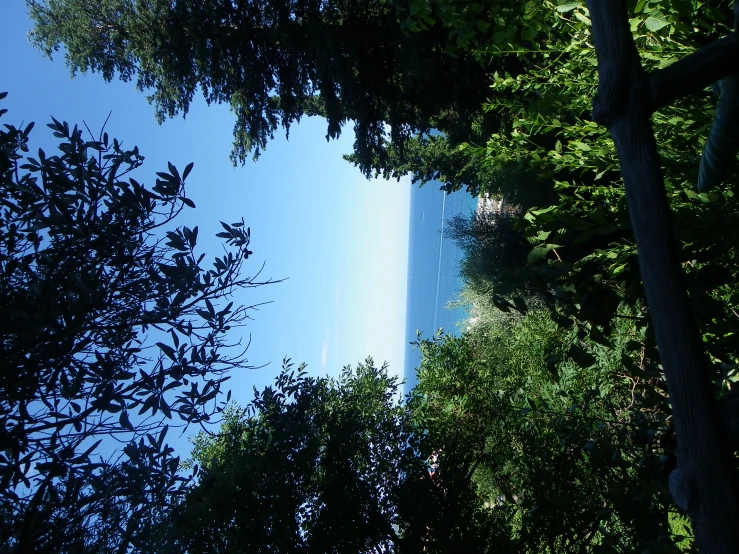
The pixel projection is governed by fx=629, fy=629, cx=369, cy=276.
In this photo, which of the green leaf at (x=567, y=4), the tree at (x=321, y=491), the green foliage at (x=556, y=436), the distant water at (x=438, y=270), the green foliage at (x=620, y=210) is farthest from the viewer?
the distant water at (x=438, y=270)

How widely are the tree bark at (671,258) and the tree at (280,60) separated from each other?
37.1 feet

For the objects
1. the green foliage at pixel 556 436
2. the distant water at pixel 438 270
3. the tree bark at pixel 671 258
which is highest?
the distant water at pixel 438 270

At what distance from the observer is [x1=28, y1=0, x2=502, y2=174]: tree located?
45.4 feet

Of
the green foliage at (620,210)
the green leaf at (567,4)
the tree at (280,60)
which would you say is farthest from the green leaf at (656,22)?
the tree at (280,60)

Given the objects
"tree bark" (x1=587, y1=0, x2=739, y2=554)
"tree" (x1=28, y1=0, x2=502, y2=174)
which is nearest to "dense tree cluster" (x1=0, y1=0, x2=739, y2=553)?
"tree bark" (x1=587, y1=0, x2=739, y2=554)

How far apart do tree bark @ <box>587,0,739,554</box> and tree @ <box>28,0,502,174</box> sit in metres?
11.3

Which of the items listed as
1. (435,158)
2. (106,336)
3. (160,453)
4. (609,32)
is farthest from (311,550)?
(435,158)

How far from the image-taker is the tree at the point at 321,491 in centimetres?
587

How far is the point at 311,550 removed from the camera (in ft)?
19.9

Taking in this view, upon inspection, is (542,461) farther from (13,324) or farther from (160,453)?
(13,324)

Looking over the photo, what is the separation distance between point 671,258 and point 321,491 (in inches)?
201

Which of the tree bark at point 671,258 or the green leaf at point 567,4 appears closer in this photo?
the tree bark at point 671,258

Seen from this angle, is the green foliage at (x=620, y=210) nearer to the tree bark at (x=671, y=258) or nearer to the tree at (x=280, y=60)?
the tree bark at (x=671, y=258)

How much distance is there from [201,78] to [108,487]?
1371 centimetres
